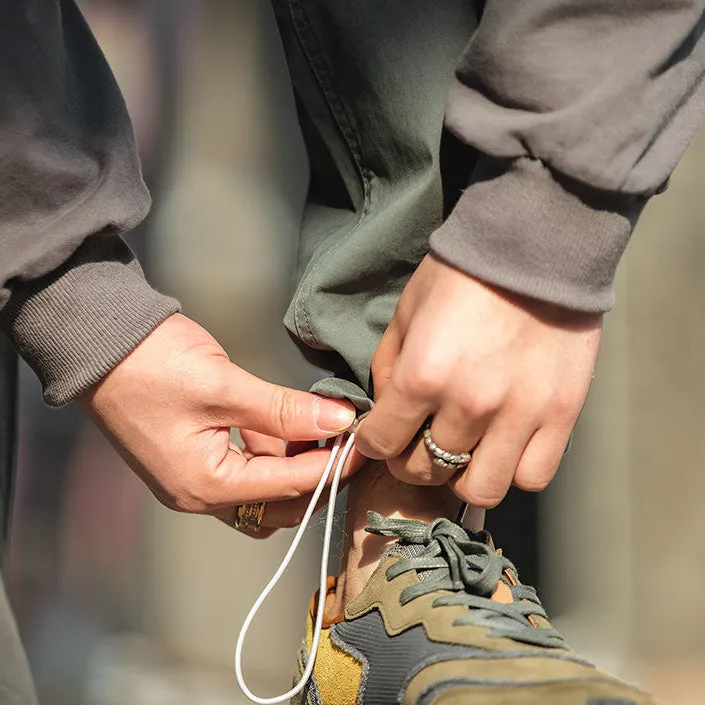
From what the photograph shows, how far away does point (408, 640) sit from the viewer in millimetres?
843

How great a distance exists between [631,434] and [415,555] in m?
1.33

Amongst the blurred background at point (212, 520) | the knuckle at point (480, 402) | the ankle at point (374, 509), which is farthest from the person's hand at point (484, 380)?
the blurred background at point (212, 520)

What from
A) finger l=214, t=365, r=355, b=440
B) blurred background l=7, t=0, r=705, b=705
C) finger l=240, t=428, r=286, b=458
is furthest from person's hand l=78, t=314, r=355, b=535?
blurred background l=7, t=0, r=705, b=705

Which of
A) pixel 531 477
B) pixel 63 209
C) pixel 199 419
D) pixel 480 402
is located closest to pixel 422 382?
pixel 480 402

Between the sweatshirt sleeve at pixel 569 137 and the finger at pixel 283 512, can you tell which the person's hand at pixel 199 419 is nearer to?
the finger at pixel 283 512

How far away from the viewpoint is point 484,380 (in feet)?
2.63

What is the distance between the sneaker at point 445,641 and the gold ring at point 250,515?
12 centimetres

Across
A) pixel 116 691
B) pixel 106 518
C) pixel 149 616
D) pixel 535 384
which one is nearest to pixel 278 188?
pixel 106 518

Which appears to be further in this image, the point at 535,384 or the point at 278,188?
the point at 278,188

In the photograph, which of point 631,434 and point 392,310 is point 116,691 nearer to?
point 631,434

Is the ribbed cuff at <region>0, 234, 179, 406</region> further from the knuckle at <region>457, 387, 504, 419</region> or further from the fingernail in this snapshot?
the knuckle at <region>457, 387, 504, 419</region>

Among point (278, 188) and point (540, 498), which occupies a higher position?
point (278, 188)

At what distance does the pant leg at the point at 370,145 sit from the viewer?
958 millimetres

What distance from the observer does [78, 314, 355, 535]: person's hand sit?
925 mm
